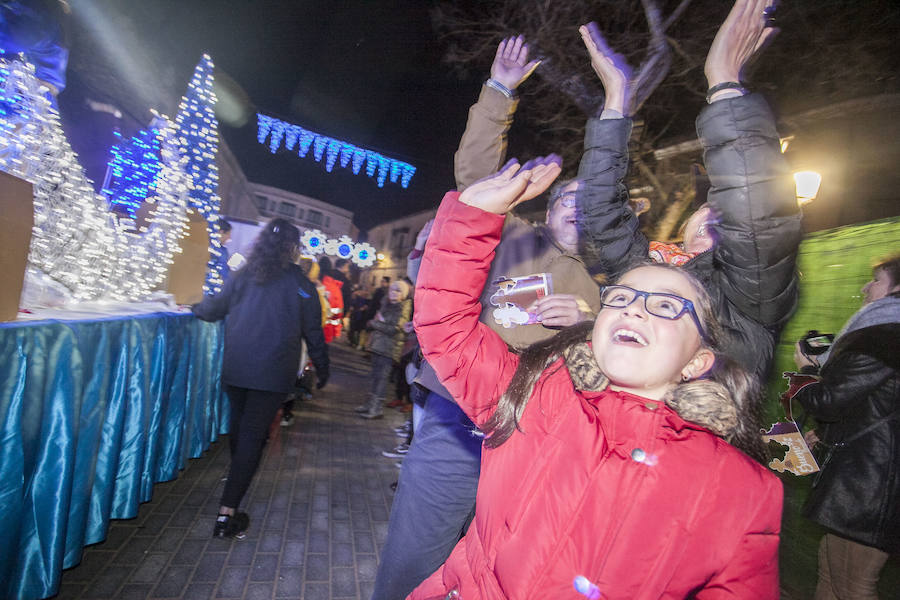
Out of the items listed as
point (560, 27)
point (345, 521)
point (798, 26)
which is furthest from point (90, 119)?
point (798, 26)

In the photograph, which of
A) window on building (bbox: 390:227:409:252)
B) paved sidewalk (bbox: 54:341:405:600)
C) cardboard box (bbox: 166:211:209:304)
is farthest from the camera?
window on building (bbox: 390:227:409:252)

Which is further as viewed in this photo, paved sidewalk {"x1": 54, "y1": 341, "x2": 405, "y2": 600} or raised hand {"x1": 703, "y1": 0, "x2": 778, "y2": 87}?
paved sidewalk {"x1": 54, "y1": 341, "x2": 405, "y2": 600}

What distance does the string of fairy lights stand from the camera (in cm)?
262

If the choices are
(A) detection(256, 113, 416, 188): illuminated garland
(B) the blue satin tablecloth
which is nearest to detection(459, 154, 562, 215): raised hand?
(B) the blue satin tablecloth

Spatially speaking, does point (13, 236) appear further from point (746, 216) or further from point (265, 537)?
point (746, 216)

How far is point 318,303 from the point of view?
3275mm

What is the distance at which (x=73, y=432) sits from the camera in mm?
2139

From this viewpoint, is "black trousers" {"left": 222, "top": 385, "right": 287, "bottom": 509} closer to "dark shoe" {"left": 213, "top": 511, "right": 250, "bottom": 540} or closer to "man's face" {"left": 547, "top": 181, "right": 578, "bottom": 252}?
"dark shoe" {"left": 213, "top": 511, "right": 250, "bottom": 540}

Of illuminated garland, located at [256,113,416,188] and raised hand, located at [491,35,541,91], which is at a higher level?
illuminated garland, located at [256,113,416,188]

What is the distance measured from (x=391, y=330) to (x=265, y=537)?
369cm

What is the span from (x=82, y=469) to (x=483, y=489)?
2380mm

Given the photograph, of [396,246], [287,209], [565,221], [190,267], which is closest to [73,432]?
[565,221]

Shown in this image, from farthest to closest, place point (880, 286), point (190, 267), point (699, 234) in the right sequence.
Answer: point (190, 267) → point (880, 286) → point (699, 234)

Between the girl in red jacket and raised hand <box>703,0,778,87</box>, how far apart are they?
634mm
